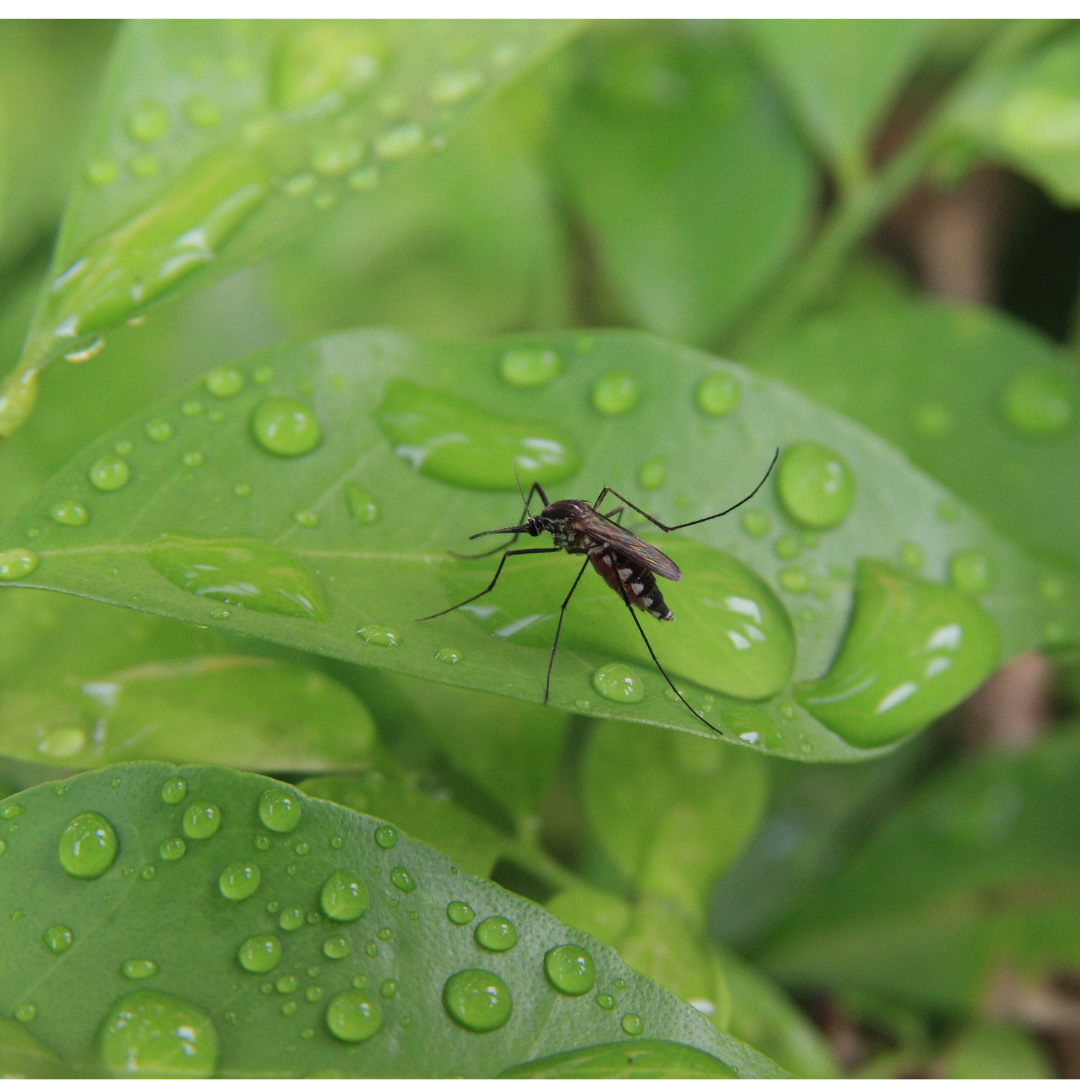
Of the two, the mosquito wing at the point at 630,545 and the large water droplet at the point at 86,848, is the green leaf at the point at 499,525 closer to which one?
the mosquito wing at the point at 630,545

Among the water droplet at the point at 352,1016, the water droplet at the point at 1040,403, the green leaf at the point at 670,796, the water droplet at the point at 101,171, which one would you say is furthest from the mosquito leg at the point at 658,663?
the water droplet at the point at 101,171

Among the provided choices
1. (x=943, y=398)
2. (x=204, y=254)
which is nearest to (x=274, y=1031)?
(x=204, y=254)

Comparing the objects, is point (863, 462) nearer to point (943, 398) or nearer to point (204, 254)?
point (943, 398)

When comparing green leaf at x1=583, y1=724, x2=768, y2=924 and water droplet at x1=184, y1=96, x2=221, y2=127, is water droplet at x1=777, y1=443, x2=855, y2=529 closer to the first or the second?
green leaf at x1=583, y1=724, x2=768, y2=924

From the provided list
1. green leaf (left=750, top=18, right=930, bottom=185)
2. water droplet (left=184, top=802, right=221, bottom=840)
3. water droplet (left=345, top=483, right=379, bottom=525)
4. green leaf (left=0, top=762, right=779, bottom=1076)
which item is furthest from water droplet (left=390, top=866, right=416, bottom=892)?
green leaf (left=750, top=18, right=930, bottom=185)

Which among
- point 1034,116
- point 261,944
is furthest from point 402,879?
point 1034,116
